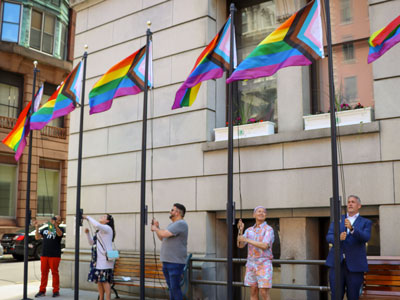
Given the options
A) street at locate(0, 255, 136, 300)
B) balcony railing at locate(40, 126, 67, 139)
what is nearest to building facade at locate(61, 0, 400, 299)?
street at locate(0, 255, 136, 300)

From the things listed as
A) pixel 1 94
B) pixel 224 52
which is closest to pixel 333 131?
pixel 224 52

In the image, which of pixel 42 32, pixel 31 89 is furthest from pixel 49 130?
pixel 42 32

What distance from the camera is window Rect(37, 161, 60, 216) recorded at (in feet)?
96.9

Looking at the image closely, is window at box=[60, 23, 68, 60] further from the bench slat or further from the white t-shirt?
the white t-shirt

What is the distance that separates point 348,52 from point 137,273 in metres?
6.82

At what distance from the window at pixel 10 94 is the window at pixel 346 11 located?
76.1 ft

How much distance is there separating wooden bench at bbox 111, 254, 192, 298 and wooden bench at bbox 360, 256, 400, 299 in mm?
4023

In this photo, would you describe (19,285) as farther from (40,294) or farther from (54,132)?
(54,132)

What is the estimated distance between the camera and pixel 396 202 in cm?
828

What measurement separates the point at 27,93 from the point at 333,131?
26.0 metres

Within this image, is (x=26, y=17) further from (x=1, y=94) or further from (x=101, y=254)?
(x=101, y=254)

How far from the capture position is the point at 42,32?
101ft

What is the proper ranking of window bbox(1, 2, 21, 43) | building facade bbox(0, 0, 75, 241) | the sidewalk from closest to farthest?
1. the sidewalk
2. building facade bbox(0, 0, 75, 241)
3. window bbox(1, 2, 21, 43)

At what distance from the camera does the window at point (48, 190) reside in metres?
29.5
